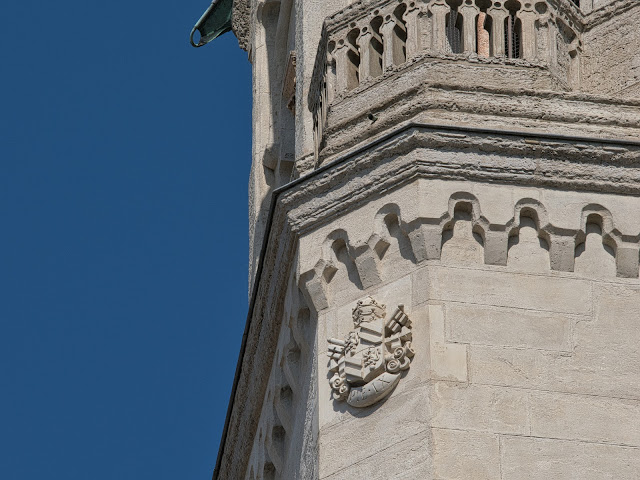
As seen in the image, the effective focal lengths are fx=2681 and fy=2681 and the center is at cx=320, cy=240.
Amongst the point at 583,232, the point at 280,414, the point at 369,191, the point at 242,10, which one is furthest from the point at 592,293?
the point at 242,10

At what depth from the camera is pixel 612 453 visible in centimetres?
1576

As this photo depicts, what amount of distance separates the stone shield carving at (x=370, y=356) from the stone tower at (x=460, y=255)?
0.01 m

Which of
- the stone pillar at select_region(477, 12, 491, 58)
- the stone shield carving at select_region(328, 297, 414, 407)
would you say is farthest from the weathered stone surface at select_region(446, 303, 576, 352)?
the stone pillar at select_region(477, 12, 491, 58)

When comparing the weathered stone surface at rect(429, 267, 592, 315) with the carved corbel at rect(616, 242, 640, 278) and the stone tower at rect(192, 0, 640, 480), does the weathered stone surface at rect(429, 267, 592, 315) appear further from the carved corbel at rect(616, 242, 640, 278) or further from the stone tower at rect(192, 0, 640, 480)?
the carved corbel at rect(616, 242, 640, 278)

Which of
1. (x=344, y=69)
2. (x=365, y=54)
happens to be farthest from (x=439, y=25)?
(x=344, y=69)

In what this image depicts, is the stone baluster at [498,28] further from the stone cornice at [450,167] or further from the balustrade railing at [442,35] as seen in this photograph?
the stone cornice at [450,167]

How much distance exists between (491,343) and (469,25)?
9.08ft

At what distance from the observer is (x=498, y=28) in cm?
1805

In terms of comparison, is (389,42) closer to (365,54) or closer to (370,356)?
(365,54)

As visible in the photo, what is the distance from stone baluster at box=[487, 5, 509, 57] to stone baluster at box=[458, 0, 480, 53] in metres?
0.12

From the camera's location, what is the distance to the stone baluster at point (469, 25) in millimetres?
17875

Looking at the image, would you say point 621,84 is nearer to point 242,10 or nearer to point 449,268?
point 449,268

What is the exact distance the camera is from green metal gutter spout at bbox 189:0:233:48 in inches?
1006

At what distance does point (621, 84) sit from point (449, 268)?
2.50 m
